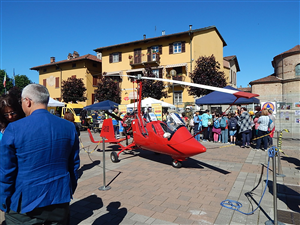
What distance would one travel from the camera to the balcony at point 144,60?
93.0ft

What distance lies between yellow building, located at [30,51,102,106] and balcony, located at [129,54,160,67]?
8.48 m

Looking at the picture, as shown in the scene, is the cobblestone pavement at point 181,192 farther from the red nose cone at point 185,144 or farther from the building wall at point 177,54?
the building wall at point 177,54

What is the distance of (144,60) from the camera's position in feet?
95.6

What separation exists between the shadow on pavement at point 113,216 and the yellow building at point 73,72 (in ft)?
105

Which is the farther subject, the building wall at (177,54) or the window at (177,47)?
the window at (177,47)

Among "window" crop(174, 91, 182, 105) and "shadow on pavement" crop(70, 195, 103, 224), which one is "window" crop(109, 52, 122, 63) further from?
"shadow on pavement" crop(70, 195, 103, 224)

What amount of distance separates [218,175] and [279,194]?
Result: 1.56 meters

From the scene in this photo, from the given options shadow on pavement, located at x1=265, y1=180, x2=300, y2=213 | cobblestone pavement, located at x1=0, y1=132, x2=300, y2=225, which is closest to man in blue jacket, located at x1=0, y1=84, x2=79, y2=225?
cobblestone pavement, located at x1=0, y1=132, x2=300, y2=225

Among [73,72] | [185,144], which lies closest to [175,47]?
[73,72]

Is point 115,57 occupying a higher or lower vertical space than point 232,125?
higher

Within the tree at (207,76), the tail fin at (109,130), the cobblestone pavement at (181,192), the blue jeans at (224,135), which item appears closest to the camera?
the cobblestone pavement at (181,192)

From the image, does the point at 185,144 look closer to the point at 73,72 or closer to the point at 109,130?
the point at 109,130

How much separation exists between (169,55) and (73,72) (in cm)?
1728

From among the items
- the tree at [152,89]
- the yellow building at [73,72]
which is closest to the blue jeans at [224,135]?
the tree at [152,89]
